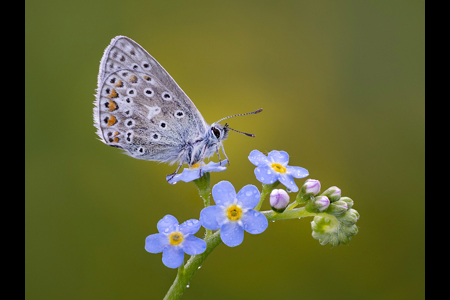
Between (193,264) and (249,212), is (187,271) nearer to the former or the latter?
(193,264)

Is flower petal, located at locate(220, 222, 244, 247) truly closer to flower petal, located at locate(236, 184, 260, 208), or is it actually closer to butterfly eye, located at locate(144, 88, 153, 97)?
flower petal, located at locate(236, 184, 260, 208)

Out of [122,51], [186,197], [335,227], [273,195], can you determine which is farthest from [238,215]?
[186,197]

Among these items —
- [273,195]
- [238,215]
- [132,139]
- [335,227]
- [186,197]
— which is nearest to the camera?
[238,215]

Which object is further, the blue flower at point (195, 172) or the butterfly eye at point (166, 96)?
the butterfly eye at point (166, 96)

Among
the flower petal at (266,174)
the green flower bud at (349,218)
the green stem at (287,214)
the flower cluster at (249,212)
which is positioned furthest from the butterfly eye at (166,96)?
the green flower bud at (349,218)

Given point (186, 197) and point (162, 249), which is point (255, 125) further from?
point (162, 249)

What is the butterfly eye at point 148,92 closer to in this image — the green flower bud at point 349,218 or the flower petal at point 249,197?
the flower petal at point 249,197

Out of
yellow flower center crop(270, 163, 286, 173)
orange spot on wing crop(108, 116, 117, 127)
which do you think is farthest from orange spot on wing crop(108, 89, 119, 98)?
yellow flower center crop(270, 163, 286, 173)
